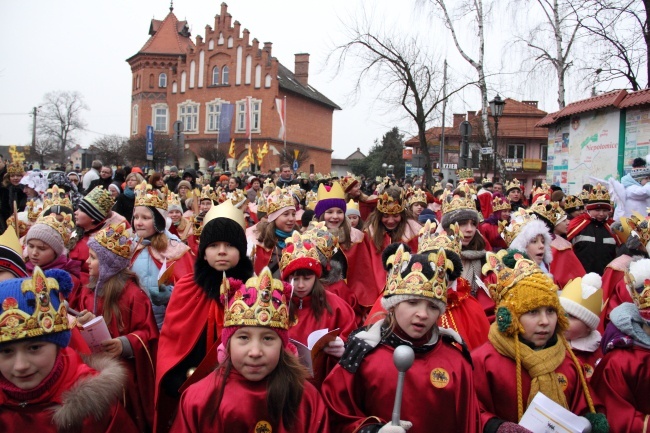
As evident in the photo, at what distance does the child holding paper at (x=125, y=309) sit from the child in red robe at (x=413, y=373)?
1.84 meters

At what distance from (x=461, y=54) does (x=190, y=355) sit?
22.5 m

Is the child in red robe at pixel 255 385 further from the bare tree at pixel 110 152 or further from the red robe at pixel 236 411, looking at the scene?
the bare tree at pixel 110 152

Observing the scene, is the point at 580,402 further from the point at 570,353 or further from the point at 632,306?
the point at 632,306

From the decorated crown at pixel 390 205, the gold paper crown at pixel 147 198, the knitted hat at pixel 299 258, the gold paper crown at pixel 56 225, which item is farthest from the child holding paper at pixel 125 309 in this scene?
the decorated crown at pixel 390 205

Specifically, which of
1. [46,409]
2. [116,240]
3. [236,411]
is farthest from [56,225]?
[236,411]

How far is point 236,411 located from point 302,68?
7194cm

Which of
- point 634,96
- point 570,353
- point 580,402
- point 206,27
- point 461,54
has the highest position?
point 206,27

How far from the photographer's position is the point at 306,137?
69500 mm

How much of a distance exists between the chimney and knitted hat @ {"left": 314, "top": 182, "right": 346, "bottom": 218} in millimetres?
65429

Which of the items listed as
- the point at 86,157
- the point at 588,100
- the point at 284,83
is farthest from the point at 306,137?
the point at 588,100

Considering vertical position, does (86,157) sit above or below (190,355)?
above

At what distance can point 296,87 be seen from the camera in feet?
222

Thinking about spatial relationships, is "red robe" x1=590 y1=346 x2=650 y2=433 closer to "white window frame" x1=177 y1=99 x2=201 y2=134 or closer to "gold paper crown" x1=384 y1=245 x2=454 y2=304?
"gold paper crown" x1=384 y1=245 x2=454 y2=304

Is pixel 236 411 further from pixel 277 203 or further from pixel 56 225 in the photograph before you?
pixel 277 203
